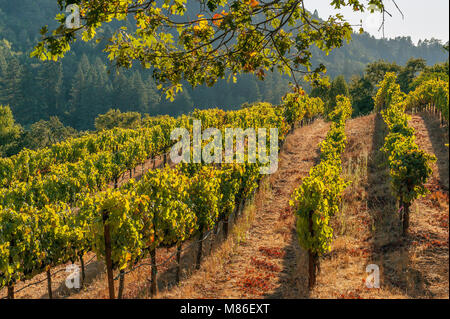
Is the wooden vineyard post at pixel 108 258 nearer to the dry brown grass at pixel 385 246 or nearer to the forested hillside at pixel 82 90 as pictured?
the dry brown grass at pixel 385 246

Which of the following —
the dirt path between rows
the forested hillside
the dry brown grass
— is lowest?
the dirt path between rows

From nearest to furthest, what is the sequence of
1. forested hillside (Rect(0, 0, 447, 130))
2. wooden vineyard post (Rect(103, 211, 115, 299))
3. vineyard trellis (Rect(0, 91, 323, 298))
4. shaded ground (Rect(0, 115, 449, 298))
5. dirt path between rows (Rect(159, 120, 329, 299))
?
wooden vineyard post (Rect(103, 211, 115, 299)) < vineyard trellis (Rect(0, 91, 323, 298)) < shaded ground (Rect(0, 115, 449, 298)) < dirt path between rows (Rect(159, 120, 329, 299)) < forested hillside (Rect(0, 0, 447, 130))

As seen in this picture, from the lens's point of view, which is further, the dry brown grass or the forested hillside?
the forested hillside

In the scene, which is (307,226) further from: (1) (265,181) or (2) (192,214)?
(1) (265,181)

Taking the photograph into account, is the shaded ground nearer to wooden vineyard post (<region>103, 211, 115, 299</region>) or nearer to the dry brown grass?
the dry brown grass

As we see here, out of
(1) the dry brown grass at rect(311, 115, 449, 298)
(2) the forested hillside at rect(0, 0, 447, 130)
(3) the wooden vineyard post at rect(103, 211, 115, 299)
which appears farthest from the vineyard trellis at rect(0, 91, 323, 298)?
(2) the forested hillside at rect(0, 0, 447, 130)

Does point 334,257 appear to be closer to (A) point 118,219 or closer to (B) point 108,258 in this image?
(A) point 118,219

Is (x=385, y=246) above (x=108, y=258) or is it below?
below

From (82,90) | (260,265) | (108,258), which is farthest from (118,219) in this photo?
(82,90)

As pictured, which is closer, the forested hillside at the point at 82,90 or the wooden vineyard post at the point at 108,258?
the wooden vineyard post at the point at 108,258

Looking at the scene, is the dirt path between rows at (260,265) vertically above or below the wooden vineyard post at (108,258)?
below

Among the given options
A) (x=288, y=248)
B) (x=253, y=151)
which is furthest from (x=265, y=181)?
(x=288, y=248)

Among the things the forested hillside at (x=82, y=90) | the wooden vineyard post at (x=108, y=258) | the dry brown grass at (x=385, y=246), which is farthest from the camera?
the forested hillside at (x=82, y=90)

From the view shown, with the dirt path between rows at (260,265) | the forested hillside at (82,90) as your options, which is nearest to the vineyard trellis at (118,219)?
the dirt path between rows at (260,265)
